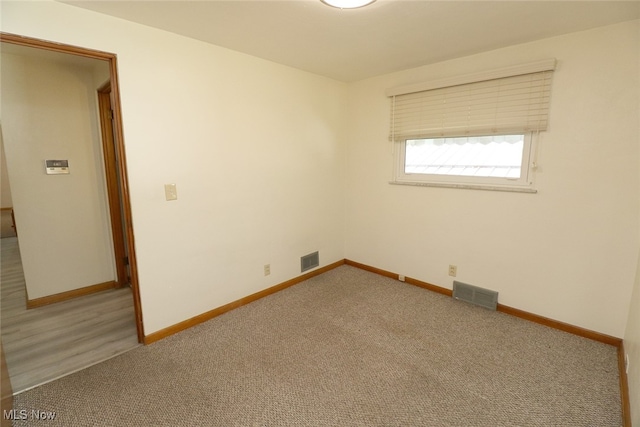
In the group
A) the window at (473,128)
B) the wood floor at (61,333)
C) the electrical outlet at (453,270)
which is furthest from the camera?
the electrical outlet at (453,270)

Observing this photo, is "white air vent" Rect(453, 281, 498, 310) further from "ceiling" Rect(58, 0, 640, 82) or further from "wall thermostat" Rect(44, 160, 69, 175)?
"wall thermostat" Rect(44, 160, 69, 175)

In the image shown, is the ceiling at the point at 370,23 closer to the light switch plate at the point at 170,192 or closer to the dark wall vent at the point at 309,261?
the light switch plate at the point at 170,192

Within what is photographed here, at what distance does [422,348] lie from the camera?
2.29 meters

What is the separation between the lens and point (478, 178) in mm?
2846

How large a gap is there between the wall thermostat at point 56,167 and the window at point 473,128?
342 cm

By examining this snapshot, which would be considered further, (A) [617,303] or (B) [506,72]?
(B) [506,72]

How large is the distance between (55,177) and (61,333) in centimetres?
153

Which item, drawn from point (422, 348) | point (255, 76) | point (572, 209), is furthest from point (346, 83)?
point (422, 348)

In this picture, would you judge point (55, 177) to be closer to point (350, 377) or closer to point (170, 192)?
point (170, 192)

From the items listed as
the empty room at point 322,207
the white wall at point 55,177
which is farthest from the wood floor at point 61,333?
the white wall at point 55,177

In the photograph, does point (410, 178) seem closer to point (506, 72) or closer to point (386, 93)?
point (386, 93)

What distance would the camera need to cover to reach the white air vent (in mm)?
2844

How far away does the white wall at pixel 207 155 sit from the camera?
2.10m

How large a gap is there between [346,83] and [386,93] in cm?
64
